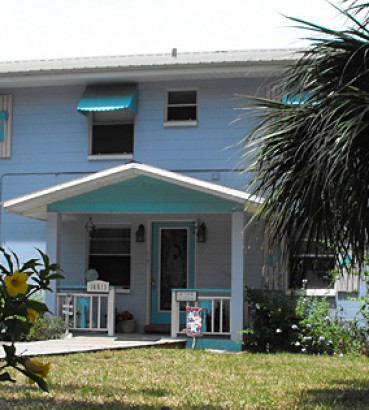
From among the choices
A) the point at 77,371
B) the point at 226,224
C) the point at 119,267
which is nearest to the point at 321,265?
the point at 226,224

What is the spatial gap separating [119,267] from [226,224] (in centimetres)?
261

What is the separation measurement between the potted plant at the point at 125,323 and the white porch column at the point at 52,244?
1.73 m

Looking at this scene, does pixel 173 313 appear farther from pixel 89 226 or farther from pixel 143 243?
pixel 89 226

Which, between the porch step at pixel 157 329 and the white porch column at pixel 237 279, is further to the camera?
the porch step at pixel 157 329

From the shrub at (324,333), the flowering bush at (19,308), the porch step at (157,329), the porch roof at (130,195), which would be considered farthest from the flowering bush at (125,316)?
the flowering bush at (19,308)

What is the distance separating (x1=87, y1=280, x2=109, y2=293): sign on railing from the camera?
588 inches

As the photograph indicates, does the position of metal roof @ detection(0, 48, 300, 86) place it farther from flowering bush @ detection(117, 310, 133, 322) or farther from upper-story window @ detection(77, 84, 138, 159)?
flowering bush @ detection(117, 310, 133, 322)

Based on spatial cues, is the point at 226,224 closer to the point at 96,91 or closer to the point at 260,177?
the point at 96,91

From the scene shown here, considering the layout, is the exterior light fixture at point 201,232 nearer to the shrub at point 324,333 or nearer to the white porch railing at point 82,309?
the white porch railing at point 82,309

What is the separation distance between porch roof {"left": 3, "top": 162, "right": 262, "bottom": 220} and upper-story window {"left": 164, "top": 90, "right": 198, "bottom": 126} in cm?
242

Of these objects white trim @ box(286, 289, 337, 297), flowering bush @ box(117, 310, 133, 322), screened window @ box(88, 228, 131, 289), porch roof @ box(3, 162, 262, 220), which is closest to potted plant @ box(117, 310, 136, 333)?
flowering bush @ box(117, 310, 133, 322)

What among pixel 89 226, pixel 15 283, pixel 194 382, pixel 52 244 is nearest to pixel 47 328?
pixel 52 244

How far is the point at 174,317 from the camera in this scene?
14.4m

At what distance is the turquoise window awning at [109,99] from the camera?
16156 millimetres
